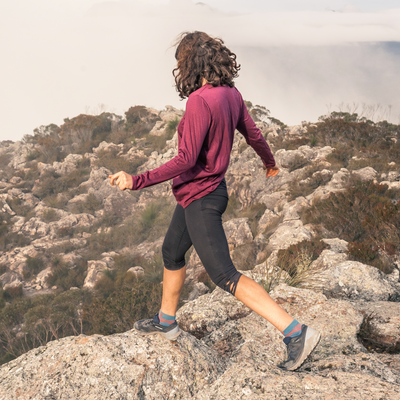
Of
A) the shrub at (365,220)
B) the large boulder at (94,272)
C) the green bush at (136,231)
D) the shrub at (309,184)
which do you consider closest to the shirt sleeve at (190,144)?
the shrub at (365,220)

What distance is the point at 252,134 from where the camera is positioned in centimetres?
194

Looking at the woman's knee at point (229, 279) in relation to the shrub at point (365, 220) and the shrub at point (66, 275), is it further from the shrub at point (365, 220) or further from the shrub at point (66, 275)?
the shrub at point (66, 275)

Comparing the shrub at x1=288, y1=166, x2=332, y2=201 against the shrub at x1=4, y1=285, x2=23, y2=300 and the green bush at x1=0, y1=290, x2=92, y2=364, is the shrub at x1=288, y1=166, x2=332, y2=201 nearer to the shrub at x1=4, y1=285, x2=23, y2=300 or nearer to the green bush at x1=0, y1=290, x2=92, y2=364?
the green bush at x1=0, y1=290, x2=92, y2=364

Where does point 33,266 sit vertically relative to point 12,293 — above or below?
above

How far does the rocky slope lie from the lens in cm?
153

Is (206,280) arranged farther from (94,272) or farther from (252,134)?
(252,134)

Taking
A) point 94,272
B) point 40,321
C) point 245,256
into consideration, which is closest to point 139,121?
point 94,272

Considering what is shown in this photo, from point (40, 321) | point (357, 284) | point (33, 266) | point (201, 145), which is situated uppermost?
point (201, 145)

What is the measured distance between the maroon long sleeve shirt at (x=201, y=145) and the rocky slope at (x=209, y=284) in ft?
3.04

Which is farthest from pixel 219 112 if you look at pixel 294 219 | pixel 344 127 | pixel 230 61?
pixel 344 127

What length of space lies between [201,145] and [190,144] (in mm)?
52

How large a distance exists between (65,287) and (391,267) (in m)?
10.6

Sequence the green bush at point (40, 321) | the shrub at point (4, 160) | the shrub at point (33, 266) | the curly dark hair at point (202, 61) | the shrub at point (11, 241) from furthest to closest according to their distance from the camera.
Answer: the shrub at point (4, 160) → the shrub at point (11, 241) → the shrub at point (33, 266) → the green bush at point (40, 321) → the curly dark hair at point (202, 61)

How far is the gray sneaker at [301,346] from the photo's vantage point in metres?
1.46
